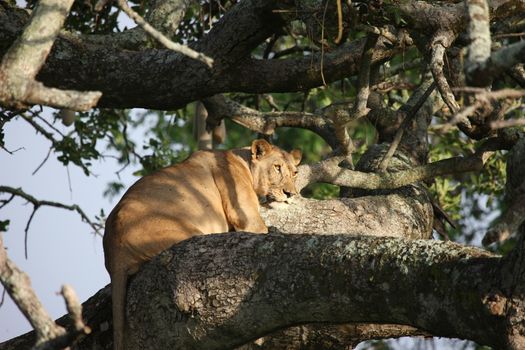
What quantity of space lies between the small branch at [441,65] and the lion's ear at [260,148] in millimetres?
2161

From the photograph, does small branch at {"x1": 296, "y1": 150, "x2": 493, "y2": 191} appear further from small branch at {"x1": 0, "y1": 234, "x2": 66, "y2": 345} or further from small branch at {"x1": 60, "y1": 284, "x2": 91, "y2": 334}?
small branch at {"x1": 60, "y1": 284, "x2": 91, "y2": 334}

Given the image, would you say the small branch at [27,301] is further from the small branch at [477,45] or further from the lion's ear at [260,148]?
the lion's ear at [260,148]

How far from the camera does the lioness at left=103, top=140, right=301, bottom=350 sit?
510 cm

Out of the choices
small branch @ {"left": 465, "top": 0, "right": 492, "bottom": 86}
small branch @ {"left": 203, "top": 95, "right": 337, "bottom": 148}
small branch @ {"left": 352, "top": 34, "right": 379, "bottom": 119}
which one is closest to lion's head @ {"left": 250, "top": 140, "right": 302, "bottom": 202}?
small branch @ {"left": 203, "top": 95, "right": 337, "bottom": 148}

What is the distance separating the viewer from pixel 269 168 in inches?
279

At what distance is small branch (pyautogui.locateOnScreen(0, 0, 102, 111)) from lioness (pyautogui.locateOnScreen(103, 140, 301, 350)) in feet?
5.10

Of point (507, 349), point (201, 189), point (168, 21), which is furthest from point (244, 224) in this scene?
point (507, 349)

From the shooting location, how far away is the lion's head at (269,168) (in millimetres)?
6883

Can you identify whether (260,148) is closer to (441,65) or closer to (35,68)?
(441,65)

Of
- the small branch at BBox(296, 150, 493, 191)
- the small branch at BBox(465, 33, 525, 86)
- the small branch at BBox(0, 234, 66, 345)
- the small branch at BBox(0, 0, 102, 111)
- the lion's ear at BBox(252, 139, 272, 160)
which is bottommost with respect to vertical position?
the small branch at BBox(0, 234, 66, 345)

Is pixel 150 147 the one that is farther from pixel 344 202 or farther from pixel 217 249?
pixel 217 249

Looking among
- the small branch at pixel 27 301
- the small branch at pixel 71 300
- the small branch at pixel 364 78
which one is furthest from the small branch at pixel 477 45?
the small branch at pixel 364 78

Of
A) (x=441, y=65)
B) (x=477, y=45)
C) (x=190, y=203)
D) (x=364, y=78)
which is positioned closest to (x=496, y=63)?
(x=477, y=45)

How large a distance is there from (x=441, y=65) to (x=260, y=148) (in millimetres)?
2369
